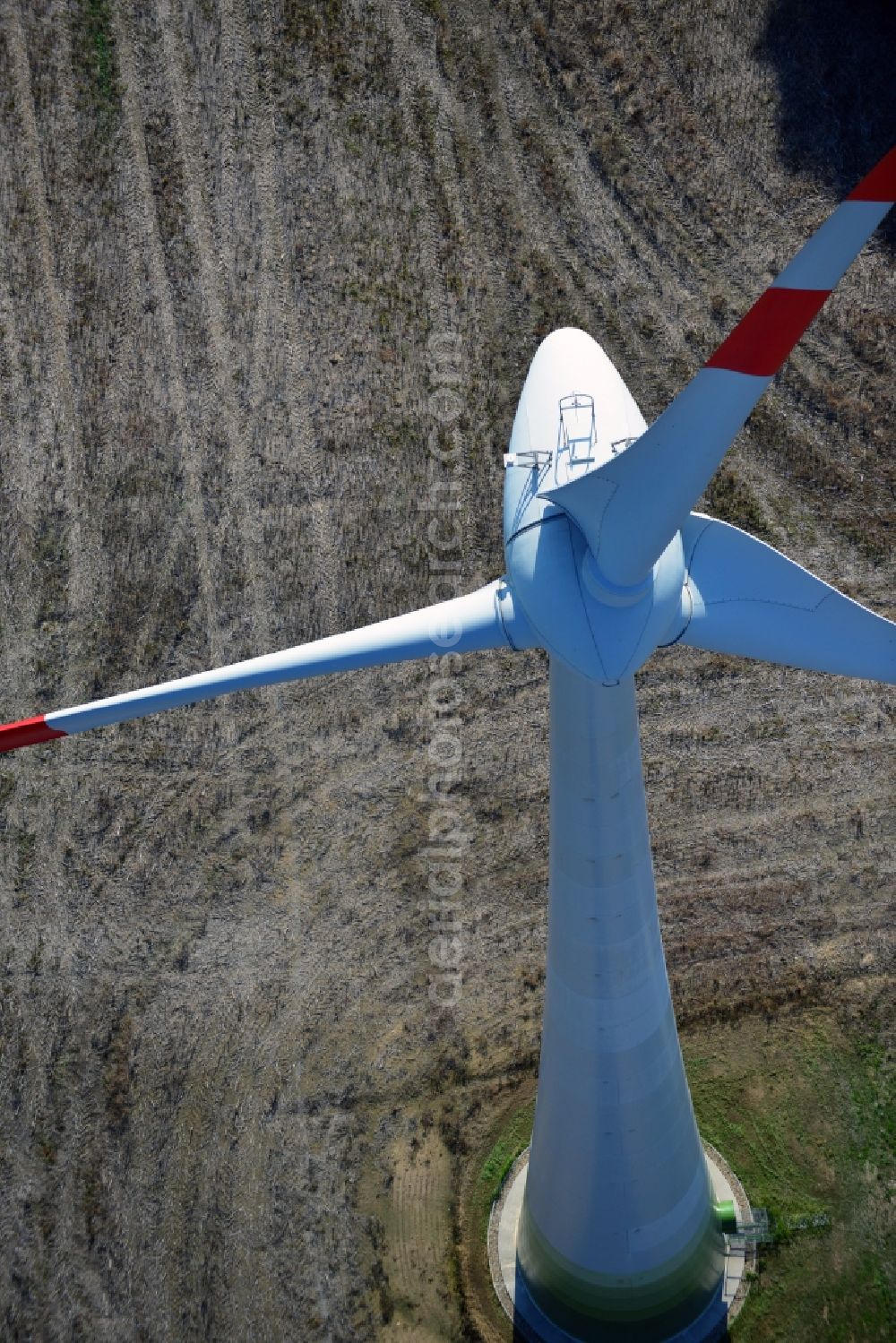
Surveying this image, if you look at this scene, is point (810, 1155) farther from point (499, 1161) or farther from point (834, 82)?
point (834, 82)

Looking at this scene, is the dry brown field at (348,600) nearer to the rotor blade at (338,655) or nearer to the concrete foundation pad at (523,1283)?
the concrete foundation pad at (523,1283)

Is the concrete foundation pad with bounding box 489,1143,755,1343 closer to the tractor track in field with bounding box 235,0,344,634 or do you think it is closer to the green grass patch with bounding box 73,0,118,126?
the tractor track in field with bounding box 235,0,344,634

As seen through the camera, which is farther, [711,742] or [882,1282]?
[711,742]

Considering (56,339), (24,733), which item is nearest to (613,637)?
(24,733)

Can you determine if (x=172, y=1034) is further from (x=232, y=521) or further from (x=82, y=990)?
(x=232, y=521)

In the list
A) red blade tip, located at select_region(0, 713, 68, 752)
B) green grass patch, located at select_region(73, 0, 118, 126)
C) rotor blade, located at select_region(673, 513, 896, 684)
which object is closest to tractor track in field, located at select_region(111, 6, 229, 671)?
green grass patch, located at select_region(73, 0, 118, 126)

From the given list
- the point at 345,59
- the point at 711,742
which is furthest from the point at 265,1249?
the point at 345,59
